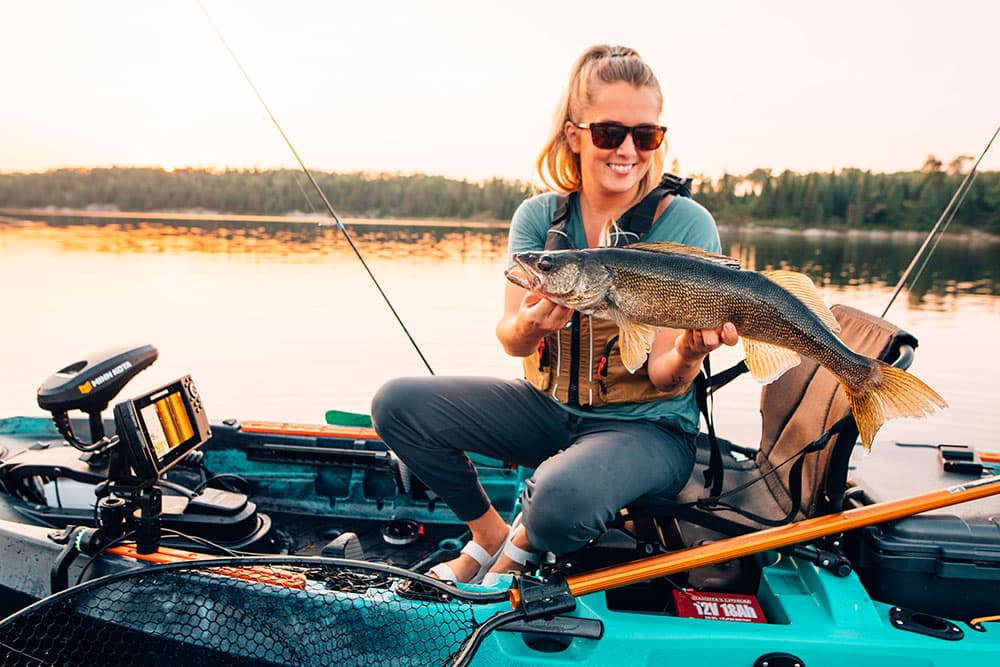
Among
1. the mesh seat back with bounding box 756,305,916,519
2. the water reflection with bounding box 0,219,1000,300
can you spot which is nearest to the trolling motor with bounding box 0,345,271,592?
the mesh seat back with bounding box 756,305,916,519

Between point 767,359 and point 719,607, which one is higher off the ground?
point 767,359

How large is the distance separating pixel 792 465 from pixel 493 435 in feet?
3.29

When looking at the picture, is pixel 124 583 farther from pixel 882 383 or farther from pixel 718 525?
pixel 882 383

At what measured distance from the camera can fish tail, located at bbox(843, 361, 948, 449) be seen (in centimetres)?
193

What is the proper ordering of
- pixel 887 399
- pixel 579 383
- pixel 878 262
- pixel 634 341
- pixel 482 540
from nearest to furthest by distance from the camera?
pixel 887 399 < pixel 634 341 < pixel 579 383 < pixel 482 540 < pixel 878 262

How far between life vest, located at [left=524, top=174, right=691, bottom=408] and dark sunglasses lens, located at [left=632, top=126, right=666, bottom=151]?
7.0 inches

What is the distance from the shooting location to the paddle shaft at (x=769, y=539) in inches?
81.3

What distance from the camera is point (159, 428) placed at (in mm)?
2520

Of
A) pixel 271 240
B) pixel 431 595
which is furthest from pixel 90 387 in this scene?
pixel 271 240

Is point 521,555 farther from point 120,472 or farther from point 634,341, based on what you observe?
point 120,472

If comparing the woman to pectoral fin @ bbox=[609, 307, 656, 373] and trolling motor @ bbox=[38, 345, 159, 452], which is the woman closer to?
Answer: pectoral fin @ bbox=[609, 307, 656, 373]

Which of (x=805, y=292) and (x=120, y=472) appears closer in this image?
(x=805, y=292)

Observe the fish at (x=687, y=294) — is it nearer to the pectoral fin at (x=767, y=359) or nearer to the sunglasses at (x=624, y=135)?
the pectoral fin at (x=767, y=359)

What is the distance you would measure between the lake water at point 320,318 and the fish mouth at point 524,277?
3.62 m
